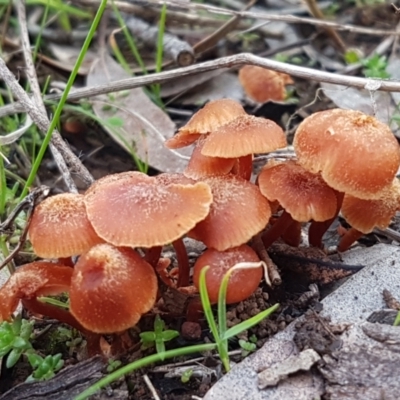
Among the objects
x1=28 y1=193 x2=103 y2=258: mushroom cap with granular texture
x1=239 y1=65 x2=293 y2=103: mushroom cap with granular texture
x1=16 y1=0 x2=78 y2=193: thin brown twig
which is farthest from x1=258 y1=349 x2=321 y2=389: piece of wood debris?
x1=239 y1=65 x2=293 y2=103: mushroom cap with granular texture

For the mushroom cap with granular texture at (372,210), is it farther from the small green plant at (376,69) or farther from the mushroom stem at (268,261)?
the small green plant at (376,69)

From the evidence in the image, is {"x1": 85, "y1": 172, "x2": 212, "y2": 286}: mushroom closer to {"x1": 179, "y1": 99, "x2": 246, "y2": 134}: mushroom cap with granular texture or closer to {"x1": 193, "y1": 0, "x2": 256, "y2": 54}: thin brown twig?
{"x1": 179, "y1": 99, "x2": 246, "y2": 134}: mushroom cap with granular texture

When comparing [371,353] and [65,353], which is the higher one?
[371,353]

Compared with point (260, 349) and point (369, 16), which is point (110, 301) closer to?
point (260, 349)

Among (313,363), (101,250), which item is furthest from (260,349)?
(101,250)

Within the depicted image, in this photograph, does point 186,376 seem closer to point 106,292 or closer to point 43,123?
point 106,292
